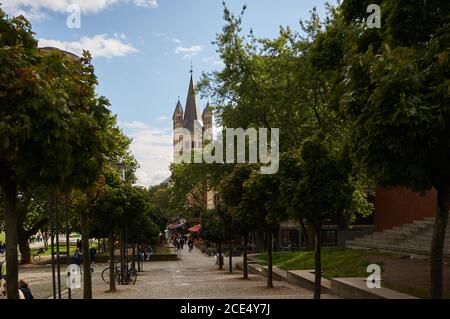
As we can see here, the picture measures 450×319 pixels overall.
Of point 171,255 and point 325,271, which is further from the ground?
point 325,271

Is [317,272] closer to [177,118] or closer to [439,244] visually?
[439,244]

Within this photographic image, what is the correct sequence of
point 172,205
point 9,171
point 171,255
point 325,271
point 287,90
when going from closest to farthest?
point 9,171 → point 325,271 → point 287,90 → point 171,255 → point 172,205

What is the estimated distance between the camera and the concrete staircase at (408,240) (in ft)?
76.1

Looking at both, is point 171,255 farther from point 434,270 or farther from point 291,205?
point 434,270

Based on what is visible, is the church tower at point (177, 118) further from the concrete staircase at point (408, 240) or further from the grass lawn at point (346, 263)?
the grass lawn at point (346, 263)

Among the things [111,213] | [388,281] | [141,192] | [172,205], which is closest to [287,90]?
[141,192]

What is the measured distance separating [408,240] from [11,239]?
854 inches

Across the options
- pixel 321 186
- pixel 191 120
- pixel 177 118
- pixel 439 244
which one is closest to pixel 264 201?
pixel 321 186

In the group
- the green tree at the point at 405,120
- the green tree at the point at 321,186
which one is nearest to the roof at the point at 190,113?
the green tree at the point at 321,186

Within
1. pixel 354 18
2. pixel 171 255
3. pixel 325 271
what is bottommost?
pixel 171 255

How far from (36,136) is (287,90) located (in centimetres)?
2681

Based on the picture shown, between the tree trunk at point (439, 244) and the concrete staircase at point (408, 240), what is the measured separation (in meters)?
13.8

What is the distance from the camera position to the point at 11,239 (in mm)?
7062

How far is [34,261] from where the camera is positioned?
5044 cm
